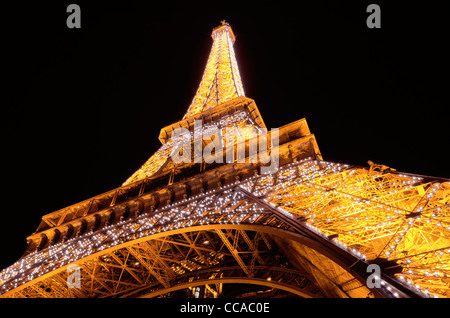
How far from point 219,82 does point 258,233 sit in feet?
61.4

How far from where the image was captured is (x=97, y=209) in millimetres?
13844

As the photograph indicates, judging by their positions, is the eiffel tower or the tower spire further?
the tower spire

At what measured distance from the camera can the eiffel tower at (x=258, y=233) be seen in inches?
217

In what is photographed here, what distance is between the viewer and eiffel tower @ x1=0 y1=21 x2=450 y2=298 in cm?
552

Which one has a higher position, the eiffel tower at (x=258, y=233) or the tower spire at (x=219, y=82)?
the tower spire at (x=219, y=82)

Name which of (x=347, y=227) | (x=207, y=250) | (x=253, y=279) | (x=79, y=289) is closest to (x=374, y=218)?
(x=347, y=227)

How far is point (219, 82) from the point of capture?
28.1m

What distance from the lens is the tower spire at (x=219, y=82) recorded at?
25016mm

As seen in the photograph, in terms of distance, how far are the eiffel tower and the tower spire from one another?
8493mm

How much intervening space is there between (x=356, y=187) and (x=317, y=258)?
1.87 meters

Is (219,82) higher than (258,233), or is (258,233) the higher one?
(219,82)

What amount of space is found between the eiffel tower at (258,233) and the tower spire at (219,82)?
849 centimetres

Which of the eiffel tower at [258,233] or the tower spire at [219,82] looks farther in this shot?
the tower spire at [219,82]
